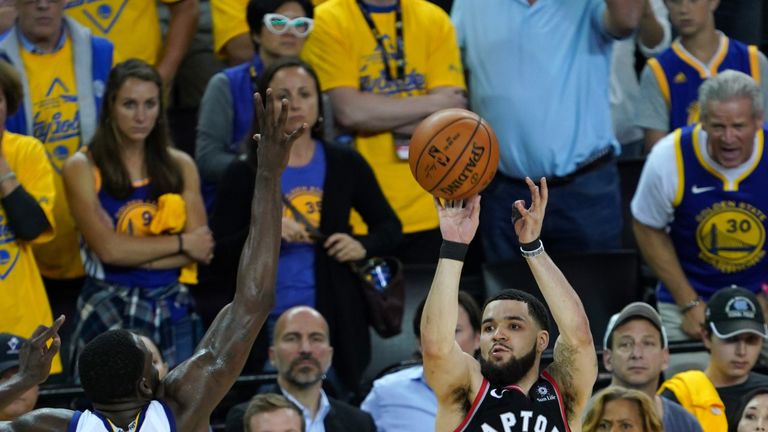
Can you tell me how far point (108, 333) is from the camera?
5.14 m

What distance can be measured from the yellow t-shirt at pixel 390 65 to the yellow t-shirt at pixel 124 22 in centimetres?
101

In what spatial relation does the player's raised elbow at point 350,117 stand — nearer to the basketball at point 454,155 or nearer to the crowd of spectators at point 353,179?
the crowd of spectators at point 353,179

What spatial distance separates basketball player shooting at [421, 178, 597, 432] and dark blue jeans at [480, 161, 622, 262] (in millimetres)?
2644

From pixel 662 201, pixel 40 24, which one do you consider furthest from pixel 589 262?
pixel 40 24

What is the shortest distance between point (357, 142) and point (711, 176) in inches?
82.5

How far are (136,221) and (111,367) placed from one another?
10.2 feet

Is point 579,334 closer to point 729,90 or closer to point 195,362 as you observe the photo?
point 195,362

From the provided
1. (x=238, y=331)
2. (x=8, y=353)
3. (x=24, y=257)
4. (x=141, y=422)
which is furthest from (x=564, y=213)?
(x=141, y=422)

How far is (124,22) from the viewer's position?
362 inches

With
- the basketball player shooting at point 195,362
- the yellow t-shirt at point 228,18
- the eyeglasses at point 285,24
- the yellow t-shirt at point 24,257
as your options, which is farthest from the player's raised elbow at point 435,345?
the yellow t-shirt at point 228,18

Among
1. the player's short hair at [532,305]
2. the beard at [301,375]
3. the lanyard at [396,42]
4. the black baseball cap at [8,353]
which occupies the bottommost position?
the beard at [301,375]

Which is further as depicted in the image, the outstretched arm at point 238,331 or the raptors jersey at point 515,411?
the raptors jersey at point 515,411

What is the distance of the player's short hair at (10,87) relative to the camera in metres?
7.76

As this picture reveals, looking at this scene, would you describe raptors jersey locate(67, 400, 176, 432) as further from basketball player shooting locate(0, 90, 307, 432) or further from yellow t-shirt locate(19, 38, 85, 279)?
yellow t-shirt locate(19, 38, 85, 279)
